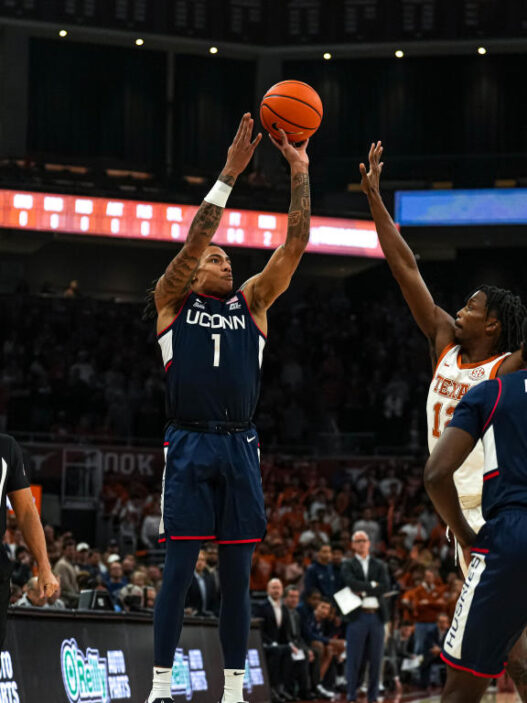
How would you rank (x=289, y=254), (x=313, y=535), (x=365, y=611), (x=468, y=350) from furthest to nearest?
1. (x=313, y=535)
2. (x=365, y=611)
3. (x=468, y=350)
4. (x=289, y=254)

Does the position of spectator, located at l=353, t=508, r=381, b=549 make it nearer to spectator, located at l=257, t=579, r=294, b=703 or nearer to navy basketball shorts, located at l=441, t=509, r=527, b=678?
spectator, located at l=257, t=579, r=294, b=703

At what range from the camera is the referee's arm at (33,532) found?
18.9ft

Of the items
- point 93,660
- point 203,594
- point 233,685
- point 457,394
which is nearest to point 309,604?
point 203,594

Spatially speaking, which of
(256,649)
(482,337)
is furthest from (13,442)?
(256,649)

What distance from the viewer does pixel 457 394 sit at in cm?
616

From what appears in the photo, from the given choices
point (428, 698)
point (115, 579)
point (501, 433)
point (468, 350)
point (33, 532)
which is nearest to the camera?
point (501, 433)

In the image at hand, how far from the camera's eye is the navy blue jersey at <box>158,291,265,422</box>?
5.81 m

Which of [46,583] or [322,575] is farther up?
[46,583]

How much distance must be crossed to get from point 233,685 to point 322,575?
10.4m

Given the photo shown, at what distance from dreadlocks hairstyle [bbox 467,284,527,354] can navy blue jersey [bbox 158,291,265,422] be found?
3.96ft

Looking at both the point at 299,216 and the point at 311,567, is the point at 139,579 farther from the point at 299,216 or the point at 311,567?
the point at 299,216

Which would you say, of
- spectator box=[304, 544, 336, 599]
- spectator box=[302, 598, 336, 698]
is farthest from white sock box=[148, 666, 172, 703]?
spectator box=[304, 544, 336, 599]

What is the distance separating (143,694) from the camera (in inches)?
382

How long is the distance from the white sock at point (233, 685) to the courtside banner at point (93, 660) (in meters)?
2.60
